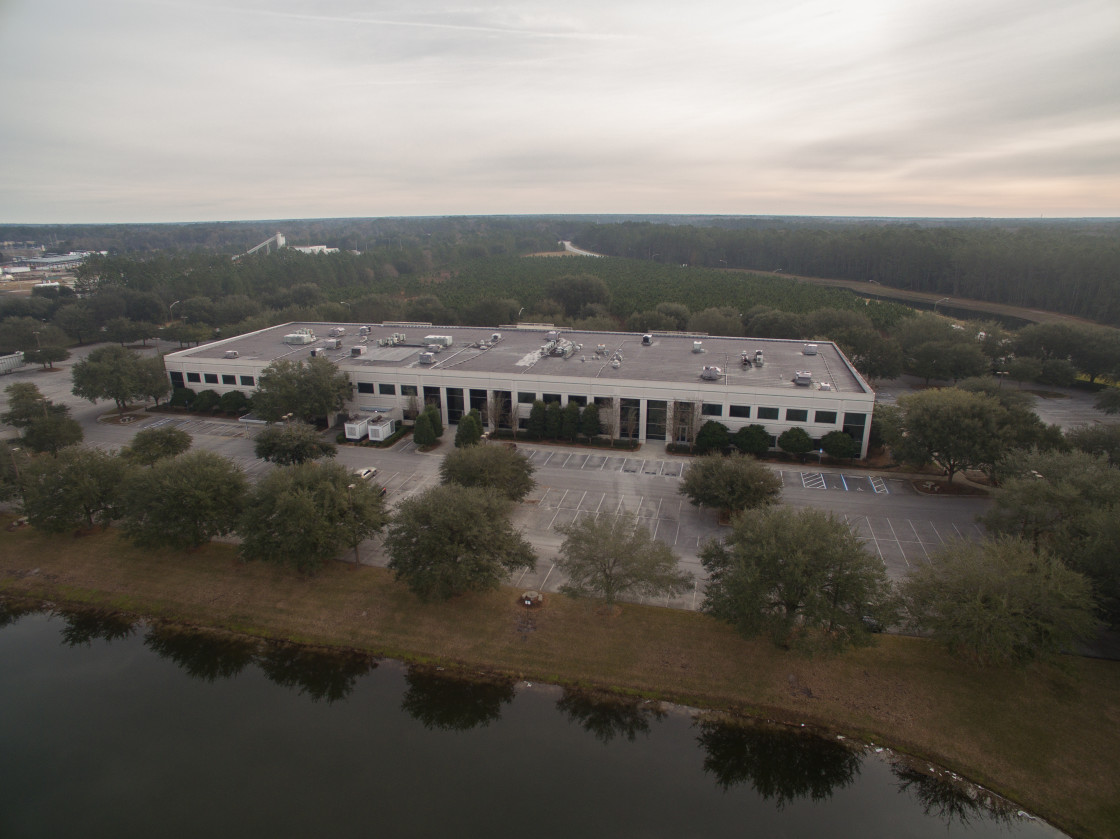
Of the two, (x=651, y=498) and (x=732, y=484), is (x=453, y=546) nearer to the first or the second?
(x=651, y=498)

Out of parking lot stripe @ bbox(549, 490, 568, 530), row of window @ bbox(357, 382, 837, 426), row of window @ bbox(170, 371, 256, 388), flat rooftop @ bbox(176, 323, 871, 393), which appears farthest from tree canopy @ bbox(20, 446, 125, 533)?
parking lot stripe @ bbox(549, 490, 568, 530)

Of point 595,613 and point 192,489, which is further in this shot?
point 192,489

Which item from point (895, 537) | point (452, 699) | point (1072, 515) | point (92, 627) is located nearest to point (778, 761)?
point (452, 699)

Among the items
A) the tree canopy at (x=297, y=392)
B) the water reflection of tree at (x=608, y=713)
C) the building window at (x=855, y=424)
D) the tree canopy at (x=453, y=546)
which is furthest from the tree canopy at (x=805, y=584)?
the tree canopy at (x=297, y=392)

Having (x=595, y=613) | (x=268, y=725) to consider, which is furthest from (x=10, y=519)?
(x=595, y=613)

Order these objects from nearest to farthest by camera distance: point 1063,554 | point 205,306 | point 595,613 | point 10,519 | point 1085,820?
point 1085,820
point 1063,554
point 595,613
point 10,519
point 205,306

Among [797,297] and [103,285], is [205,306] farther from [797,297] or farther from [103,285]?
[797,297]

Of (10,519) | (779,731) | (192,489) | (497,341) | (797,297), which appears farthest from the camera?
(797,297)

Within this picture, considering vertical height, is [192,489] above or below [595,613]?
above

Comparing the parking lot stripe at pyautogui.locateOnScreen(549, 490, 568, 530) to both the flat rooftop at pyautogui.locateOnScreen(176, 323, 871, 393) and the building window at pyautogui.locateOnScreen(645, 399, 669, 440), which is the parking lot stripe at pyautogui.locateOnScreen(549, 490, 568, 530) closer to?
the building window at pyautogui.locateOnScreen(645, 399, 669, 440)
